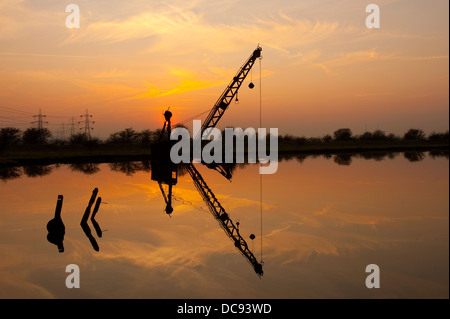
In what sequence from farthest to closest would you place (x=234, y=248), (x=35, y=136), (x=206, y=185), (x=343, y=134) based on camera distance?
(x=343, y=134) < (x=35, y=136) < (x=206, y=185) < (x=234, y=248)

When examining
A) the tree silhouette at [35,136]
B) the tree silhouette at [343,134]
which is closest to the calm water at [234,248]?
the tree silhouette at [35,136]

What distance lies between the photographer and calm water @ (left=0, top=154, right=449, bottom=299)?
1195 cm

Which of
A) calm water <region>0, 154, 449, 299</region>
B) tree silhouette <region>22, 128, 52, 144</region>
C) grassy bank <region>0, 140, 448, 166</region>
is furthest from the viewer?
tree silhouette <region>22, 128, 52, 144</region>

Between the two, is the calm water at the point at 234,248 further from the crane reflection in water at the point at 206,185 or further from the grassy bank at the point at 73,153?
the grassy bank at the point at 73,153

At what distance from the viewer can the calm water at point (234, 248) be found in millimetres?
11953

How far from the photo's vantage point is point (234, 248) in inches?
644

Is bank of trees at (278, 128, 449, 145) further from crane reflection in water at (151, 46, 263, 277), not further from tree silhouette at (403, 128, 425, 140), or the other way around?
crane reflection in water at (151, 46, 263, 277)

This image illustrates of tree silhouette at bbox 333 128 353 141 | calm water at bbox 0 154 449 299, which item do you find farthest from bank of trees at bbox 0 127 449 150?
calm water at bbox 0 154 449 299

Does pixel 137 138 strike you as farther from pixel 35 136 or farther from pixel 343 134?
pixel 343 134

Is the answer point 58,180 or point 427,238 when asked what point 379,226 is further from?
point 58,180

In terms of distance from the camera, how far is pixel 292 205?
2494cm

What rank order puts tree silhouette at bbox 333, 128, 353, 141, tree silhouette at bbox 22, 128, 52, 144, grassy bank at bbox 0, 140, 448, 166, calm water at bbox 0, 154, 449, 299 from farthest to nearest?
tree silhouette at bbox 333, 128, 353, 141 → tree silhouette at bbox 22, 128, 52, 144 → grassy bank at bbox 0, 140, 448, 166 → calm water at bbox 0, 154, 449, 299

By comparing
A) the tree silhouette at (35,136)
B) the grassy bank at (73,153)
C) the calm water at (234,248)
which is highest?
the tree silhouette at (35,136)

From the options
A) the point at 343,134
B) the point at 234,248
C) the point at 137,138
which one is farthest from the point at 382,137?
the point at 234,248
